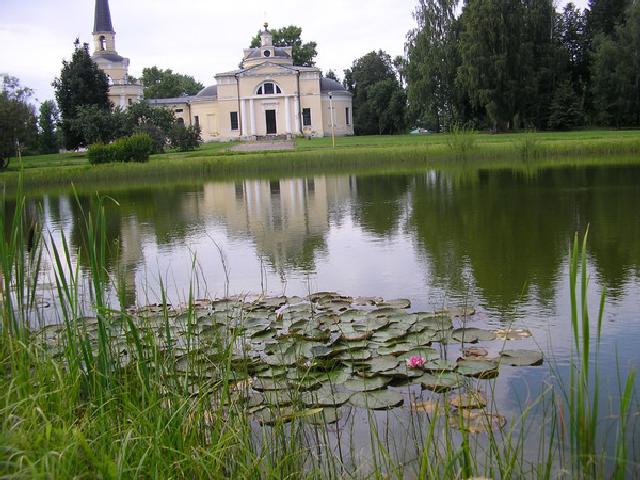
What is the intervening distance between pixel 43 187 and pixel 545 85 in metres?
31.4

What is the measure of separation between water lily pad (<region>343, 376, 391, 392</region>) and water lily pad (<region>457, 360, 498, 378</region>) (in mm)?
495

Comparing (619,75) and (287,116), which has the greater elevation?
(619,75)

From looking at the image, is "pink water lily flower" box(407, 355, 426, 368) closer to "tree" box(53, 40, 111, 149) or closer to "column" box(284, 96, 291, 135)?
"tree" box(53, 40, 111, 149)

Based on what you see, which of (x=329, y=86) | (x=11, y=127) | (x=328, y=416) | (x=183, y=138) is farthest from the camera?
(x=329, y=86)

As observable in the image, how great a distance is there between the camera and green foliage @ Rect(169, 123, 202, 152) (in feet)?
143

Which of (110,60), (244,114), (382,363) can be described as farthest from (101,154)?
(110,60)

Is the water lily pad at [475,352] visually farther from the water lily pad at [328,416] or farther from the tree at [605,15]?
the tree at [605,15]

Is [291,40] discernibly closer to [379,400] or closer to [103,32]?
[103,32]

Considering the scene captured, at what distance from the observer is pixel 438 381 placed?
4.30 metres

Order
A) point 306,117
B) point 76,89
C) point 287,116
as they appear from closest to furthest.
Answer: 1. point 76,89
2. point 287,116
3. point 306,117

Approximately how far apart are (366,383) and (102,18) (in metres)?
62.5

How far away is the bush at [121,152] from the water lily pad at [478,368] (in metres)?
29.1

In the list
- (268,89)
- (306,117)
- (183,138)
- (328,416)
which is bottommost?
(328,416)

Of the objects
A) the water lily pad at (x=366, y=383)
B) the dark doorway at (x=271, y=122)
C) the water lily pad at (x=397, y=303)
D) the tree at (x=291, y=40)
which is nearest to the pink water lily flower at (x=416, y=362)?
the water lily pad at (x=366, y=383)
